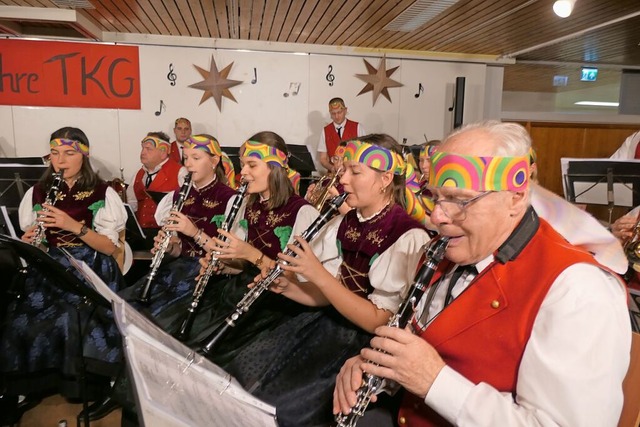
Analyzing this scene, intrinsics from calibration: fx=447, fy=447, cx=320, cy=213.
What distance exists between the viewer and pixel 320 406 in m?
1.91

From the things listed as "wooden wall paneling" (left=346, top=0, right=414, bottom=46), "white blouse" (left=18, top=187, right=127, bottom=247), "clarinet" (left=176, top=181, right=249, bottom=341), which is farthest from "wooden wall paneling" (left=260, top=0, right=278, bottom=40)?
"clarinet" (left=176, top=181, right=249, bottom=341)

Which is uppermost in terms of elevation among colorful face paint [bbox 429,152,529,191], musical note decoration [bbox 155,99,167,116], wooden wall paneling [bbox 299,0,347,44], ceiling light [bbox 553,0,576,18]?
wooden wall paneling [bbox 299,0,347,44]

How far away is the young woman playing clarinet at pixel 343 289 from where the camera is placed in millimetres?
2000

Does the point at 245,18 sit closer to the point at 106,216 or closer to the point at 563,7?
the point at 563,7

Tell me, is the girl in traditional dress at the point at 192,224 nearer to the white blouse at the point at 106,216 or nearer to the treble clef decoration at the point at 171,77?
the white blouse at the point at 106,216

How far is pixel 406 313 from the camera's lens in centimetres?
152

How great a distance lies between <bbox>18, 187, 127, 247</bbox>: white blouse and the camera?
3.54 metres

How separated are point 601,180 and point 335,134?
4775mm

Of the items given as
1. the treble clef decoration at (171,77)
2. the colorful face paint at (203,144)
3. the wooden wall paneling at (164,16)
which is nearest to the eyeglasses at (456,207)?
the colorful face paint at (203,144)

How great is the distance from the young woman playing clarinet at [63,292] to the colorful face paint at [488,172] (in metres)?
2.10

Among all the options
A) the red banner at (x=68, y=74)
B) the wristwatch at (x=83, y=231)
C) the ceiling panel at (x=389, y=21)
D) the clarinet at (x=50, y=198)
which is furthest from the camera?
the red banner at (x=68, y=74)

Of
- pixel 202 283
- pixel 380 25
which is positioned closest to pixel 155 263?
pixel 202 283

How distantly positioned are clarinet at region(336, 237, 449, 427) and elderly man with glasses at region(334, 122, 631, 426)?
0.10 feet

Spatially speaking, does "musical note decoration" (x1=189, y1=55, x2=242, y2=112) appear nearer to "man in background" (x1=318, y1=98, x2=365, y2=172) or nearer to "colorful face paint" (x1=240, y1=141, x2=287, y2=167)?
"man in background" (x1=318, y1=98, x2=365, y2=172)
